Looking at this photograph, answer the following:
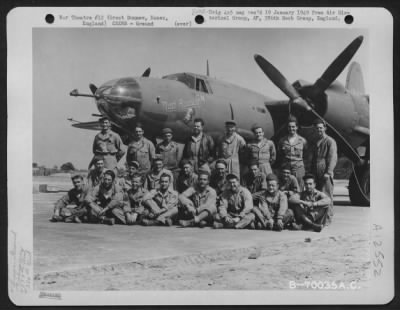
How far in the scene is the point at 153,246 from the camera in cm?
450

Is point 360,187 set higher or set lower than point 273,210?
higher

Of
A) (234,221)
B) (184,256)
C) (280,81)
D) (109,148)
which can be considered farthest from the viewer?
(280,81)

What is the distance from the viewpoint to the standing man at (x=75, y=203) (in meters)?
4.72

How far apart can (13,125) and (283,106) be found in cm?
285

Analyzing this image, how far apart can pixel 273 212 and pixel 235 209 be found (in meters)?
0.39

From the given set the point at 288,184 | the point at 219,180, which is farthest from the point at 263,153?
the point at 219,180

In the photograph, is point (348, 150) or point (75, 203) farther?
point (348, 150)

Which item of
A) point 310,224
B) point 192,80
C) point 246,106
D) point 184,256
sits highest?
point 192,80

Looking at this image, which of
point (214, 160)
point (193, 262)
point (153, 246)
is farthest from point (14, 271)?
point (214, 160)

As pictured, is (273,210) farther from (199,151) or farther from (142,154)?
(142,154)

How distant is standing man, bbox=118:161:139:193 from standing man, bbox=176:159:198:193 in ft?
1.49

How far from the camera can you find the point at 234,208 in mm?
4703

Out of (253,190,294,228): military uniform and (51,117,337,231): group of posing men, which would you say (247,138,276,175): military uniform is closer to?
(51,117,337,231): group of posing men

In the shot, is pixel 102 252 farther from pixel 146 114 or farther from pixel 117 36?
pixel 117 36
